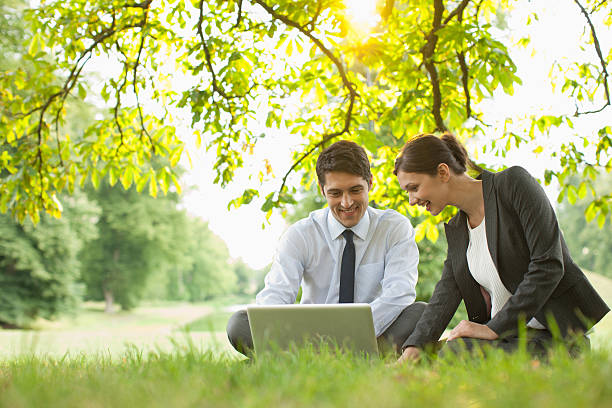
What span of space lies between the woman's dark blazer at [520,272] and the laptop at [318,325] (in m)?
0.41

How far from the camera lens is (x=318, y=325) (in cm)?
286

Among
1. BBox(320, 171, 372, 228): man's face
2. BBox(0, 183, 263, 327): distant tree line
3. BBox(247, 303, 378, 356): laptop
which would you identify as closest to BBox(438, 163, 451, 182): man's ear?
BBox(320, 171, 372, 228): man's face

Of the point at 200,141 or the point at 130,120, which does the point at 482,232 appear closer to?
the point at 200,141

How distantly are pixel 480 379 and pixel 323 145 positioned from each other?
13.3 feet

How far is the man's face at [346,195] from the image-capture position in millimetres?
3789

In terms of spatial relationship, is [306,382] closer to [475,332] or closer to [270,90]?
[475,332]

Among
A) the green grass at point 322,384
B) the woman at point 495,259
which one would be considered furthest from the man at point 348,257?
the green grass at point 322,384

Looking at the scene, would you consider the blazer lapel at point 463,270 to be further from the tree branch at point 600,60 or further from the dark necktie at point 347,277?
the tree branch at point 600,60

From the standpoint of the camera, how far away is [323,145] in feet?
18.2

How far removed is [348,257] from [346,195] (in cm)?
43

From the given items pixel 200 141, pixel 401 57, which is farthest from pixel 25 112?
pixel 401 57

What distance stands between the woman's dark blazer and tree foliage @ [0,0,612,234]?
196 cm

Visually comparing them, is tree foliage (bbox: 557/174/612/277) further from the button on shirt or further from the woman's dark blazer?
the woman's dark blazer

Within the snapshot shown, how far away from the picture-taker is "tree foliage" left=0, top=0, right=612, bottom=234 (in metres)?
5.20
